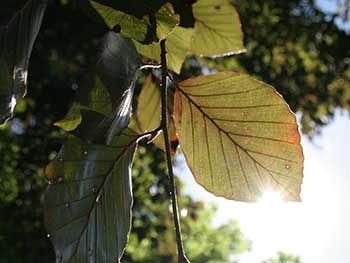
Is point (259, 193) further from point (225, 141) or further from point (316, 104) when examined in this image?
point (316, 104)

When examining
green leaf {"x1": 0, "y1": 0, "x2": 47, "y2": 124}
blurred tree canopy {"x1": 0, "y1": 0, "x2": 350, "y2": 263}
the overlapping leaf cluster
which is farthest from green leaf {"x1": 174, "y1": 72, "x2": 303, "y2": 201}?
blurred tree canopy {"x1": 0, "y1": 0, "x2": 350, "y2": 263}

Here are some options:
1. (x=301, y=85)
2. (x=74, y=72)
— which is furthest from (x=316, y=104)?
(x=74, y=72)

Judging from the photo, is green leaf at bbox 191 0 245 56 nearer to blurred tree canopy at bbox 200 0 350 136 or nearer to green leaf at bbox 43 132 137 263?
green leaf at bbox 43 132 137 263

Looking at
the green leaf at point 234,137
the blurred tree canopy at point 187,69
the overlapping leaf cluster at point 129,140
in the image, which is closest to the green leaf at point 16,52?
the overlapping leaf cluster at point 129,140

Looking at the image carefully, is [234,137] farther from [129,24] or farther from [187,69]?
[187,69]

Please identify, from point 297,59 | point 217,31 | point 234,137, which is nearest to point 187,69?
point 297,59

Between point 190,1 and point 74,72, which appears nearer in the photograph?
point 190,1

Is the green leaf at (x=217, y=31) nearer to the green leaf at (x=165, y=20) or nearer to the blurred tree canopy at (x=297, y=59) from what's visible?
the green leaf at (x=165, y=20)
